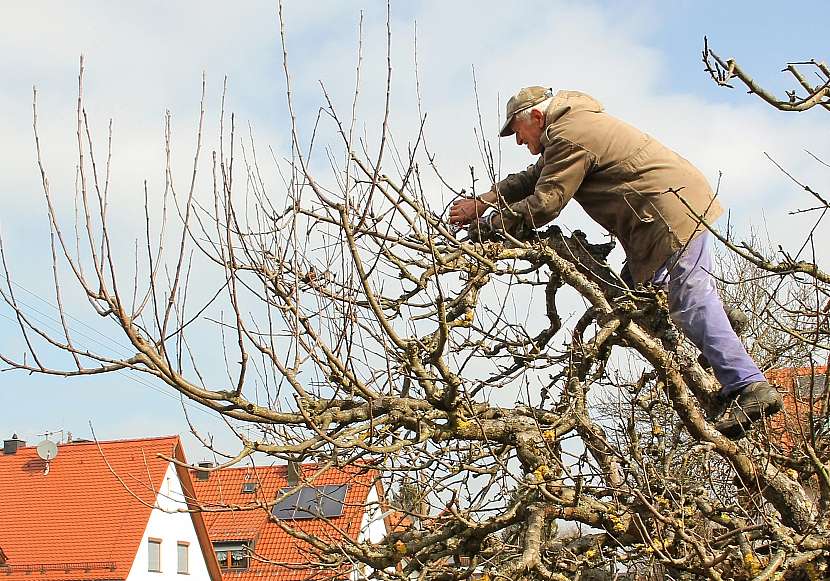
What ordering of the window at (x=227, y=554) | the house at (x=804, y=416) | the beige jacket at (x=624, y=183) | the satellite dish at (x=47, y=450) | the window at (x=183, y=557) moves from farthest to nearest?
the window at (x=227, y=554) → the window at (x=183, y=557) → the satellite dish at (x=47, y=450) → the beige jacket at (x=624, y=183) → the house at (x=804, y=416)

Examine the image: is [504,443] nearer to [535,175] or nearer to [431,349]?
[431,349]

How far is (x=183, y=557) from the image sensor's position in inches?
967

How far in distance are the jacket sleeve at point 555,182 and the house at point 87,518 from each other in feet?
55.4

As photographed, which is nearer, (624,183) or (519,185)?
(624,183)

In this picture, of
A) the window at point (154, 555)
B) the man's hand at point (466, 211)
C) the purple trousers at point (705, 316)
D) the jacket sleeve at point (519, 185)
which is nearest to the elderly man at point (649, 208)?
the purple trousers at point (705, 316)

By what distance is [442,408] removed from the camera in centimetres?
461

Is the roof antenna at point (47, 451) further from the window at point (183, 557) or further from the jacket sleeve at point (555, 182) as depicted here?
the jacket sleeve at point (555, 182)

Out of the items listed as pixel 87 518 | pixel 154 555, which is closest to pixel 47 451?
pixel 87 518

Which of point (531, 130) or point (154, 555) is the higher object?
point (154, 555)

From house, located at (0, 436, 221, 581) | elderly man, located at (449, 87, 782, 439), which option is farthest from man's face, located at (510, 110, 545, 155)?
house, located at (0, 436, 221, 581)

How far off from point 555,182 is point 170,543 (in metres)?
21.0

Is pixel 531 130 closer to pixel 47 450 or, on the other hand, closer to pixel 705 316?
pixel 705 316

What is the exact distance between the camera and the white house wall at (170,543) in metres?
22.0

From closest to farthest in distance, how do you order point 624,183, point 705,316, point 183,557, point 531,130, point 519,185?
point 705,316 → point 624,183 → point 531,130 → point 519,185 → point 183,557
